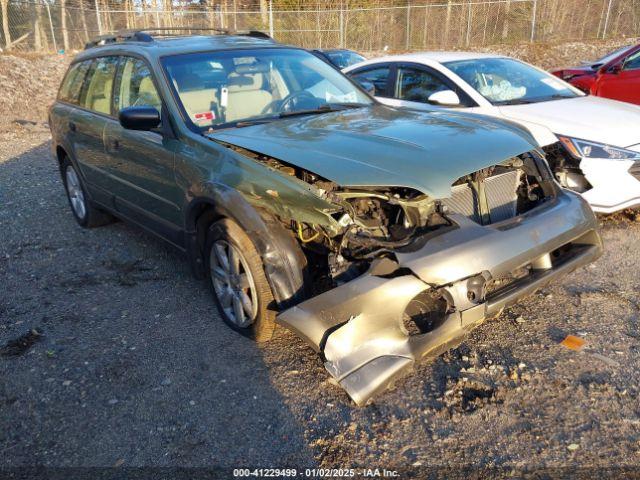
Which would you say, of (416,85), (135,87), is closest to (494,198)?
(135,87)

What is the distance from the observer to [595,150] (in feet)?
15.8

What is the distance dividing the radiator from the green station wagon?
12 millimetres

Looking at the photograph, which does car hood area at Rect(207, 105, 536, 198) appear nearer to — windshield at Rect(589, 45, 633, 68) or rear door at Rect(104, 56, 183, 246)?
rear door at Rect(104, 56, 183, 246)

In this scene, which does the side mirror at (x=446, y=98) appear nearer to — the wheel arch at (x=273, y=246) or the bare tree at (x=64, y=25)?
the wheel arch at (x=273, y=246)

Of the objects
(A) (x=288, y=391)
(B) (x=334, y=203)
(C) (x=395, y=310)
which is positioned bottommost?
(A) (x=288, y=391)

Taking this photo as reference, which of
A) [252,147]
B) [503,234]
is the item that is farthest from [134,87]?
[503,234]

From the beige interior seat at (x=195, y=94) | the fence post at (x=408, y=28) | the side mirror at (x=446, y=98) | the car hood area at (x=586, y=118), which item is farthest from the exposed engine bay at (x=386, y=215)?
the fence post at (x=408, y=28)

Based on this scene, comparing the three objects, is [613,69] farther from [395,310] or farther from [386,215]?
[395,310]

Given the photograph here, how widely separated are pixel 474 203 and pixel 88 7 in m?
23.8

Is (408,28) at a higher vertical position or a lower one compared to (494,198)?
higher

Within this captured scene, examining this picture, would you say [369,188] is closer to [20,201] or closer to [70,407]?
[70,407]

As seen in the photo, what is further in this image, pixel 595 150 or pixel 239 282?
pixel 595 150

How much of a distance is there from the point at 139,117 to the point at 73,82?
2552mm

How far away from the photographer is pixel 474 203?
330 cm
